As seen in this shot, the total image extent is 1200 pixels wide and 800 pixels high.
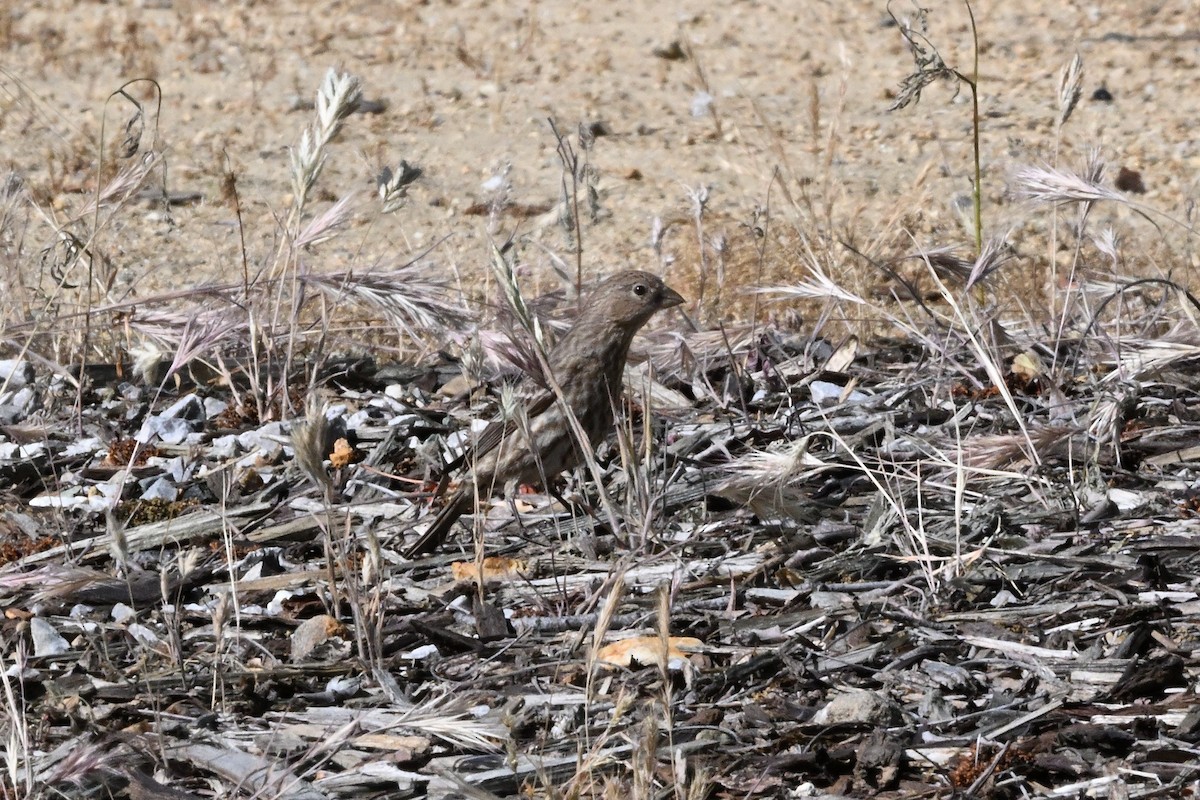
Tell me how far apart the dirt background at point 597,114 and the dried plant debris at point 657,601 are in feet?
10.1

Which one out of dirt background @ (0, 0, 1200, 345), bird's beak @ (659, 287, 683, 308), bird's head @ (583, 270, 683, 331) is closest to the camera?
bird's head @ (583, 270, 683, 331)

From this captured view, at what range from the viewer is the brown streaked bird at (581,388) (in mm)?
4684

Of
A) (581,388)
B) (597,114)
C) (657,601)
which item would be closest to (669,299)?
(581,388)

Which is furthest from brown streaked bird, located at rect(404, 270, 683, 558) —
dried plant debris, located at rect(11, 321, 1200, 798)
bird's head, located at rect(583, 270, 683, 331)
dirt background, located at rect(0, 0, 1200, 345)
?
dirt background, located at rect(0, 0, 1200, 345)

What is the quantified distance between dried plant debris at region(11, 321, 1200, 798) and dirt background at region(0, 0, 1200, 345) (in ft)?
10.1

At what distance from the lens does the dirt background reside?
30.7 feet

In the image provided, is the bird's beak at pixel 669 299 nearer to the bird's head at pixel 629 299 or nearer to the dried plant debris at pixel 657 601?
the bird's head at pixel 629 299

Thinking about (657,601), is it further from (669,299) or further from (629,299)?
(669,299)

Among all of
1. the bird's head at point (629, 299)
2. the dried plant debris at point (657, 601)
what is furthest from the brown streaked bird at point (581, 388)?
the dried plant debris at point (657, 601)

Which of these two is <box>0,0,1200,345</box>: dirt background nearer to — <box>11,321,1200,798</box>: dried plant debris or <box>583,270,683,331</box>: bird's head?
<box>583,270,683,331</box>: bird's head

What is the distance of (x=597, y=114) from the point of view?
1141 cm

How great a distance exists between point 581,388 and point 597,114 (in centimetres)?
667

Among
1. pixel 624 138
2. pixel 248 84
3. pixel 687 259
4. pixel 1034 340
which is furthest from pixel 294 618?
pixel 248 84

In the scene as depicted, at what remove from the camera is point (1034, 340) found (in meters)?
5.21
